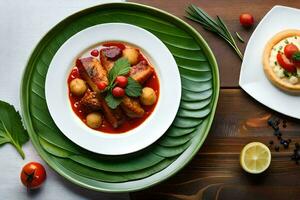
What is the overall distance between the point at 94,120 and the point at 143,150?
43 cm

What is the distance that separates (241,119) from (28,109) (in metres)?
1.63

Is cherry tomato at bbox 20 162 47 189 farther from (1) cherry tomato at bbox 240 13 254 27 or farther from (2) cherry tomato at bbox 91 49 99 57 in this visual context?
(1) cherry tomato at bbox 240 13 254 27

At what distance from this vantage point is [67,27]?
409cm

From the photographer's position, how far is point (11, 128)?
162 inches

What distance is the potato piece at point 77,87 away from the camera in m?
4.02

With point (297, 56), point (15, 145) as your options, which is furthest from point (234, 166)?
point (15, 145)

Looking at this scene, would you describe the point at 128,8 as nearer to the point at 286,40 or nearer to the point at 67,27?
the point at 67,27

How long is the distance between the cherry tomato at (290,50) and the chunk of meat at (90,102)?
57.4 inches

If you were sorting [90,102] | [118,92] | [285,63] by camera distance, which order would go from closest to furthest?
[118,92], [90,102], [285,63]

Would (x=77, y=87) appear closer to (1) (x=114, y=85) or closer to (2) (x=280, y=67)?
(1) (x=114, y=85)

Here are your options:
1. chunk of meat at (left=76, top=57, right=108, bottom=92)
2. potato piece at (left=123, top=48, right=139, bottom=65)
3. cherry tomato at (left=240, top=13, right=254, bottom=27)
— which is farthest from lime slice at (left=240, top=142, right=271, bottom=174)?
chunk of meat at (left=76, top=57, right=108, bottom=92)

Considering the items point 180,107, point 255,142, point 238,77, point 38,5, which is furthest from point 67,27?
point 255,142

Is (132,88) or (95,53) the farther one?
(95,53)

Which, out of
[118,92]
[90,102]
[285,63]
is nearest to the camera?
[118,92]
